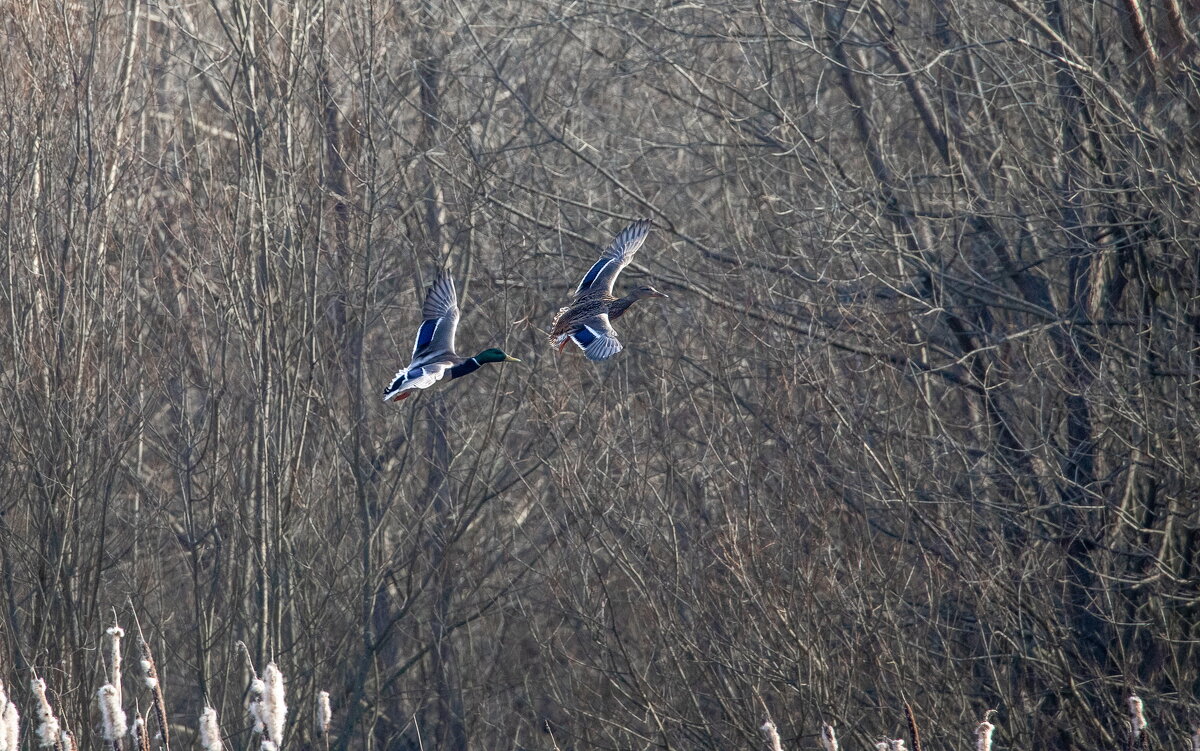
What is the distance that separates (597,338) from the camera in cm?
661

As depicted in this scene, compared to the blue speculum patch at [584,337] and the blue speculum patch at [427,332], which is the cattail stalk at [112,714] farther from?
the blue speculum patch at [427,332]

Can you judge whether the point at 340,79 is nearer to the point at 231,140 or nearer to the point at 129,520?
the point at 231,140

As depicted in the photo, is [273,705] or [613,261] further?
[613,261]

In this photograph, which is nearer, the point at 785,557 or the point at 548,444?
the point at 785,557

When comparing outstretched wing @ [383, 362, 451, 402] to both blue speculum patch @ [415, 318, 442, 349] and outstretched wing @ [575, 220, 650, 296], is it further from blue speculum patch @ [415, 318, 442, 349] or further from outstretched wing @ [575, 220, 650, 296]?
outstretched wing @ [575, 220, 650, 296]

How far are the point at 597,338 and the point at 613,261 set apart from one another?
0.89m

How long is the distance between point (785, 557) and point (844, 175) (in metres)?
2.55

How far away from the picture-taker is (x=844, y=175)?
896 centimetres

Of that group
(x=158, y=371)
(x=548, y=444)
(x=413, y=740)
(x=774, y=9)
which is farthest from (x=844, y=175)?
(x=413, y=740)

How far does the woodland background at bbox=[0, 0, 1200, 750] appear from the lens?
763cm

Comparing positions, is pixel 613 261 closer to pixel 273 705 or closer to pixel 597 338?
pixel 597 338

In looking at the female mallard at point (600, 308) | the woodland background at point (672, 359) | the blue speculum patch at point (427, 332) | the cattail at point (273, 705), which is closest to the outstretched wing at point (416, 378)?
the blue speculum patch at point (427, 332)

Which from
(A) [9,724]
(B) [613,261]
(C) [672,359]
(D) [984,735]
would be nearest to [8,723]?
(A) [9,724]

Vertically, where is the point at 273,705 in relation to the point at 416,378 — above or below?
above
